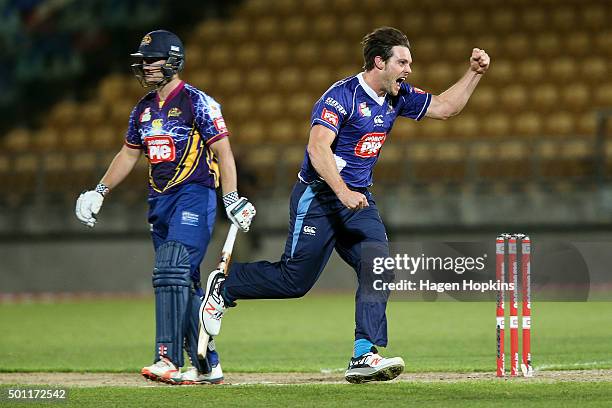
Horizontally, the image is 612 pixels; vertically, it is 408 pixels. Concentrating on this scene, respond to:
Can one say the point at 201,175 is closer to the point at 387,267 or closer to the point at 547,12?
the point at 387,267

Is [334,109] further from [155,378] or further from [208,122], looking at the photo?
[155,378]

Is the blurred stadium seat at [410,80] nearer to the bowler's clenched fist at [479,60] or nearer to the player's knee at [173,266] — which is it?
the bowler's clenched fist at [479,60]

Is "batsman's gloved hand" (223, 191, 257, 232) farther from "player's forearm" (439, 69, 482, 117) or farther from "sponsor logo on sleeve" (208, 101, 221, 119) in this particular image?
"player's forearm" (439, 69, 482, 117)

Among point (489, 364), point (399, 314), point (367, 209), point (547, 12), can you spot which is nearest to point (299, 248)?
point (367, 209)

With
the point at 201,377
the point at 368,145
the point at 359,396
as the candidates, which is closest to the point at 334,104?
the point at 368,145

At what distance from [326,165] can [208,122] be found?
3.15ft

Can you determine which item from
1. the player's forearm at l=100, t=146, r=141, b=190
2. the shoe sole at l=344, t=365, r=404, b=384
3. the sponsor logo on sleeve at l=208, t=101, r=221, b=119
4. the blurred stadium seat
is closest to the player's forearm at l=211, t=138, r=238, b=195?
the sponsor logo on sleeve at l=208, t=101, r=221, b=119

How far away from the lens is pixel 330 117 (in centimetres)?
717

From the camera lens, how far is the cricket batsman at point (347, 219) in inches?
284

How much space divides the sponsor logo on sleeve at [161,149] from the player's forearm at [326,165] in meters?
0.99

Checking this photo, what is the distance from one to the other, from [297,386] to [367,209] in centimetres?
116

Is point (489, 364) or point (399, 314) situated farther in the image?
point (399, 314)

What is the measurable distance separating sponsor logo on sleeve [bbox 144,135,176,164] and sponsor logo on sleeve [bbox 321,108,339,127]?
3.44ft

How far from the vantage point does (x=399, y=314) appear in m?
13.6
